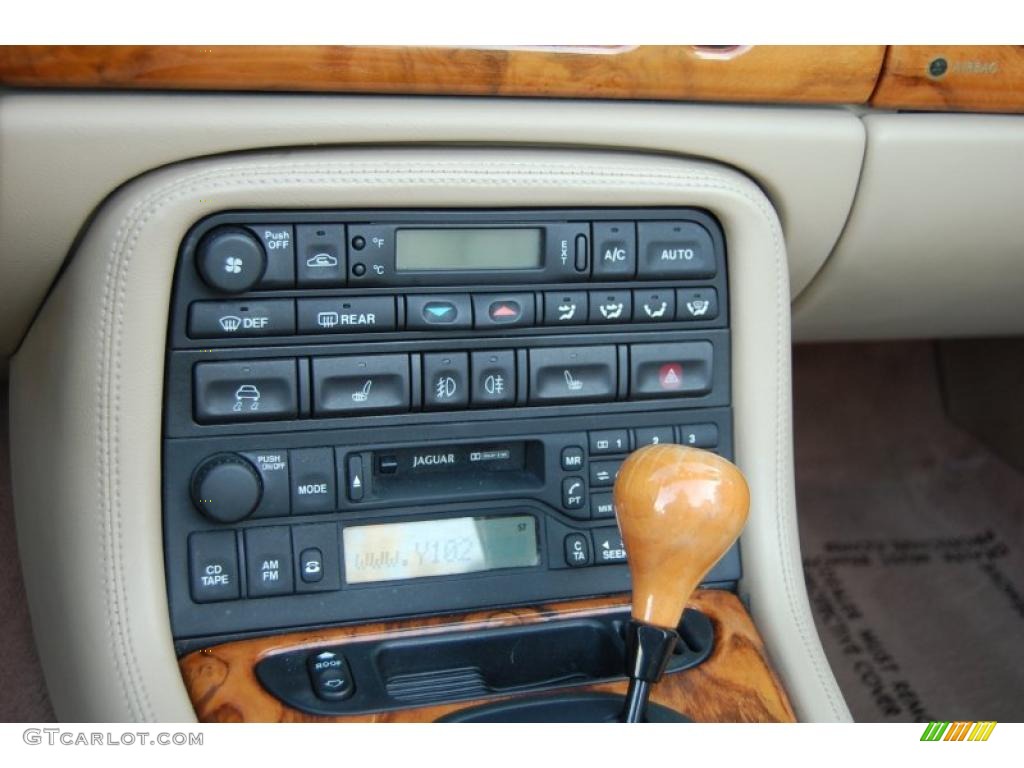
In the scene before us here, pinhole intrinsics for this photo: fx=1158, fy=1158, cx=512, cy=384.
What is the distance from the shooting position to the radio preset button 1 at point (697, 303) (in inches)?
39.0

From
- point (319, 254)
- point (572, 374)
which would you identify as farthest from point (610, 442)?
point (319, 254)

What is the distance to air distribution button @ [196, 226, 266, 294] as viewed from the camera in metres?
0.86

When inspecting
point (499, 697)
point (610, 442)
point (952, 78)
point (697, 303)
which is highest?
point (952, 78)

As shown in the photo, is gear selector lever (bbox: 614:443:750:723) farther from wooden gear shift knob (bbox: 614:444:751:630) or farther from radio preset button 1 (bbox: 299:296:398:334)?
radio preset button 1 (bbox: 299:296:398:334)

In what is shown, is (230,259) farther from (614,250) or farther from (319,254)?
(614,250)

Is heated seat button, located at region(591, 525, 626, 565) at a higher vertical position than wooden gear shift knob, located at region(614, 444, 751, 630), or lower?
lower

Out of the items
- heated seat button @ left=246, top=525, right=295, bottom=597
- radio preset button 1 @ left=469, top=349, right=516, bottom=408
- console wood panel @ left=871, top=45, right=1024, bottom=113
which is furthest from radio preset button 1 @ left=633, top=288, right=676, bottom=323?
heated seat button @ left=246, top=525, right=295, bottom=597

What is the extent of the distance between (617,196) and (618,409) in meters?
0.18

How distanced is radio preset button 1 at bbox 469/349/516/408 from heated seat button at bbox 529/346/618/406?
0.06 ft

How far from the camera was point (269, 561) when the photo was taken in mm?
909

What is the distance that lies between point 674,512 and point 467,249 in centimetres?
29

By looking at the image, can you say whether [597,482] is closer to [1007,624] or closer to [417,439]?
→ [417,439]

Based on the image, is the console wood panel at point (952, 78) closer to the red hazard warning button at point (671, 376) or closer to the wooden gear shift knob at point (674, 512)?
the red hazard warning button at point (671, 376)

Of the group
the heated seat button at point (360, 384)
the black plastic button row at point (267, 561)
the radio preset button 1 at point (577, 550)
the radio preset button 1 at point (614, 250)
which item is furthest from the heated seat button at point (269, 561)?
the radio preset button 1 at point (614, 250)
